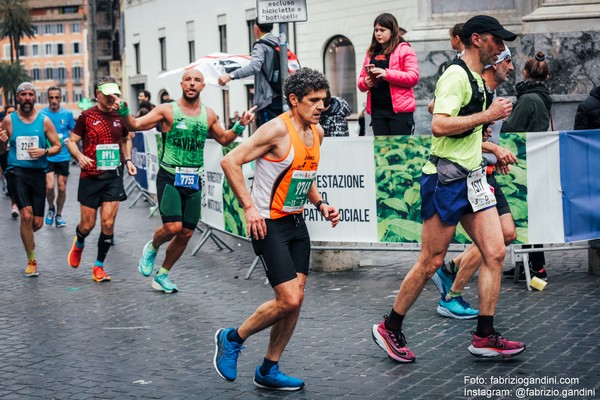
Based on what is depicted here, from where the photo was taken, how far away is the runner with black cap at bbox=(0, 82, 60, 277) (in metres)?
11.8

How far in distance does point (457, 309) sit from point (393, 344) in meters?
1.47

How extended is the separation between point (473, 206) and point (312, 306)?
248 centimetres

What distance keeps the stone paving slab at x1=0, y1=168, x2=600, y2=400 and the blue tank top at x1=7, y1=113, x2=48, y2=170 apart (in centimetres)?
115

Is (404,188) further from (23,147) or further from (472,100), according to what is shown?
(23,147)

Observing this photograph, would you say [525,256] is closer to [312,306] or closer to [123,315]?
[312,306]

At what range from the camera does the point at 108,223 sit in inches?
440

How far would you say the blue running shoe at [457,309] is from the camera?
27.2 feet

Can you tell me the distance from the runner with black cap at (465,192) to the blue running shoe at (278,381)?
813mm

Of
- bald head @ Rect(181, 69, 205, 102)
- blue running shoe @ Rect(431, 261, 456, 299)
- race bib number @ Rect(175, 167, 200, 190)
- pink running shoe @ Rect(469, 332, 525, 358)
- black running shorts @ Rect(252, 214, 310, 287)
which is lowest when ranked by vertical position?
pink running shoe @ Rect(469, 332, 525, 358)

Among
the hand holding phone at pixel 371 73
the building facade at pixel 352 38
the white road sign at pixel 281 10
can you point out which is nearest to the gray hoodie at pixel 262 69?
the white road sign at pixel 281 10

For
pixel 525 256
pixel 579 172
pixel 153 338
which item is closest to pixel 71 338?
pixel 153 338

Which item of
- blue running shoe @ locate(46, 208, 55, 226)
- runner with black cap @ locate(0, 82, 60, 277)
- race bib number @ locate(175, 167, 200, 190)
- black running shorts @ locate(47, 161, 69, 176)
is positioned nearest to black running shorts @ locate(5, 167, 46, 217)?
runner with black cap @ locate(0, 82, 60, 277)

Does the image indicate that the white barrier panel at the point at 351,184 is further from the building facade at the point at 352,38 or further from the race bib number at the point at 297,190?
the building facade at the point at 352,38

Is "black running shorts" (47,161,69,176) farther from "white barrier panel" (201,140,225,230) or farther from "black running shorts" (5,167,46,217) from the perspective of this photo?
"black running shorts" (5,167,46,217)
